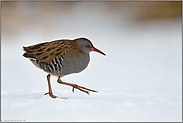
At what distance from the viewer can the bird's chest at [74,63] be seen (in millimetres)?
→ 3496

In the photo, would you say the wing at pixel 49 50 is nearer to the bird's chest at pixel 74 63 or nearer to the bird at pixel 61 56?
the bird at pixel 61 56

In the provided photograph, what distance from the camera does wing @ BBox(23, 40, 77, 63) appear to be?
3488mm

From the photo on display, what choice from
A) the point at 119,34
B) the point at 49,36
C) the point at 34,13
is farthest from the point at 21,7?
the point at 119,34

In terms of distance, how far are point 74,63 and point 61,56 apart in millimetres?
214

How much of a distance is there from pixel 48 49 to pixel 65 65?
36 cm

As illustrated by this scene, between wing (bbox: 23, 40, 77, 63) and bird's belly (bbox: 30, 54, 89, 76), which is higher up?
wing (bbox: 23, 40, 77, 63)

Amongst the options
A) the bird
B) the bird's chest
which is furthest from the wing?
the bird's chest

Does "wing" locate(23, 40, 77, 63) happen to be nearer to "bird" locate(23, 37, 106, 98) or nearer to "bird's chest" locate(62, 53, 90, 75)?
"bird" locate(23, 37, 106, 98)

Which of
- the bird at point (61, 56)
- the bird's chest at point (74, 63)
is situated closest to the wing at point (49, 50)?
the bird at point (61, 56)

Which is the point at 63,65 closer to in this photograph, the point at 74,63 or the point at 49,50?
the point at 74,63

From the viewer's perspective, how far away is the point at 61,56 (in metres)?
3.48

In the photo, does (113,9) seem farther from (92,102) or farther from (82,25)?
(92,102)

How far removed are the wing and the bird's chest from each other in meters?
0.12

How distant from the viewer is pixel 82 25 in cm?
1215
